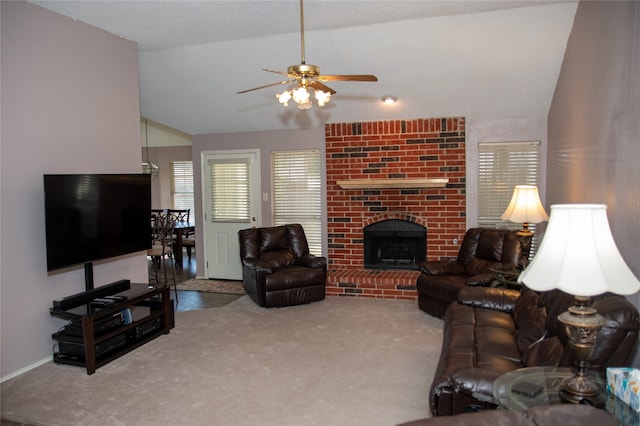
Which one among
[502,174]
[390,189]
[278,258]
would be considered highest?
[502,174]

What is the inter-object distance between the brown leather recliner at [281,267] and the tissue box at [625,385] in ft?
12.4

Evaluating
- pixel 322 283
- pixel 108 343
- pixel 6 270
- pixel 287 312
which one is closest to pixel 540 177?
pixel 322 283

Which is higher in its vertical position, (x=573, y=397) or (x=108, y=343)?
(x=573, y=397)

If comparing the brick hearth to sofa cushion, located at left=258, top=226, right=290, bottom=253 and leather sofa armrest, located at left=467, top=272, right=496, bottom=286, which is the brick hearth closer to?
sofa cushion, located at left=258, top=226, right=290, bottom=253

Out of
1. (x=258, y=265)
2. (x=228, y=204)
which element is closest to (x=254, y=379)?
(x=258, y=265)

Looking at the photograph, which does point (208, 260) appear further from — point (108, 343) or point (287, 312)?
point (108, 343)

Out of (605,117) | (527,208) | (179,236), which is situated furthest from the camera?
(179,236)

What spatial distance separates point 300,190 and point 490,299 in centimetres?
346

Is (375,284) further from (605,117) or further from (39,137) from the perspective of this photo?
(39,137)

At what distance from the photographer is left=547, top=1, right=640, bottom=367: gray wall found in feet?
8.91

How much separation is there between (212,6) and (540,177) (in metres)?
4.30

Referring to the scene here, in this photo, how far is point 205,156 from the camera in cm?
706

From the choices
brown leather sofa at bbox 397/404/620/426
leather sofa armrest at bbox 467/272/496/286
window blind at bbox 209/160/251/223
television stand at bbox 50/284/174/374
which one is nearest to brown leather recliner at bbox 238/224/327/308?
window blind at bbox 209/160/251/223

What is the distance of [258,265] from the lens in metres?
5.45
